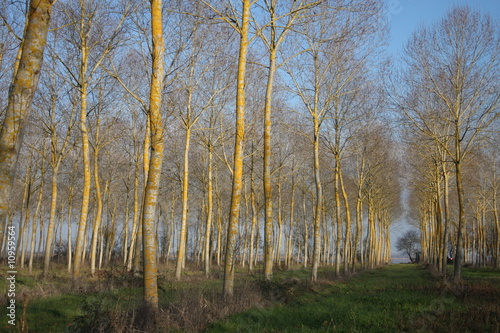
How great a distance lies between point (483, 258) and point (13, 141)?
128 feet

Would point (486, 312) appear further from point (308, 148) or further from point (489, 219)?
point (489, 219)

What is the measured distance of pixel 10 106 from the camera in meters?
4.11

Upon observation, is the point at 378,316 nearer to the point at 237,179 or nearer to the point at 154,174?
the point at 237,179

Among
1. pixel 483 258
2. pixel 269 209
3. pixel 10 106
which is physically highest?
pixel 10 106

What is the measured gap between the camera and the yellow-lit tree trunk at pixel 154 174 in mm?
6516

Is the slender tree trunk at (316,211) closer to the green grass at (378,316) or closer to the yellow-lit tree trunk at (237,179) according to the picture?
the green grass at (378,316)

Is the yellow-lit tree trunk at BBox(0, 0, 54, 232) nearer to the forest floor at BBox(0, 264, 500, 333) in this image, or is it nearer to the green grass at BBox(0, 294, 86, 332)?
the forest floor at BBox(0, 264, 500, 333)

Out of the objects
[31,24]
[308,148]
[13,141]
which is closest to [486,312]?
[13,141]

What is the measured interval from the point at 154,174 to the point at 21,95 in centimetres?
293

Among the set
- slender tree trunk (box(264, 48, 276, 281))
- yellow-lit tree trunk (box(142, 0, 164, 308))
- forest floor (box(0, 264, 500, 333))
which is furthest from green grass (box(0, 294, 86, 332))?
slender tree trunk (box(264, 48, 276, 281))

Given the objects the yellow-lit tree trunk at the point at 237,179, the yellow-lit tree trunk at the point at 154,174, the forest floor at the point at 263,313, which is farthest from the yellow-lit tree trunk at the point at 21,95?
the yellow-lit tree trunk at the point at 237,179

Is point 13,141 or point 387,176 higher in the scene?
point 387,176

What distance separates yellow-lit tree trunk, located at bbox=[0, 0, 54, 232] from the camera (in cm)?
395

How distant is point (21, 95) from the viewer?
4.18 metres
